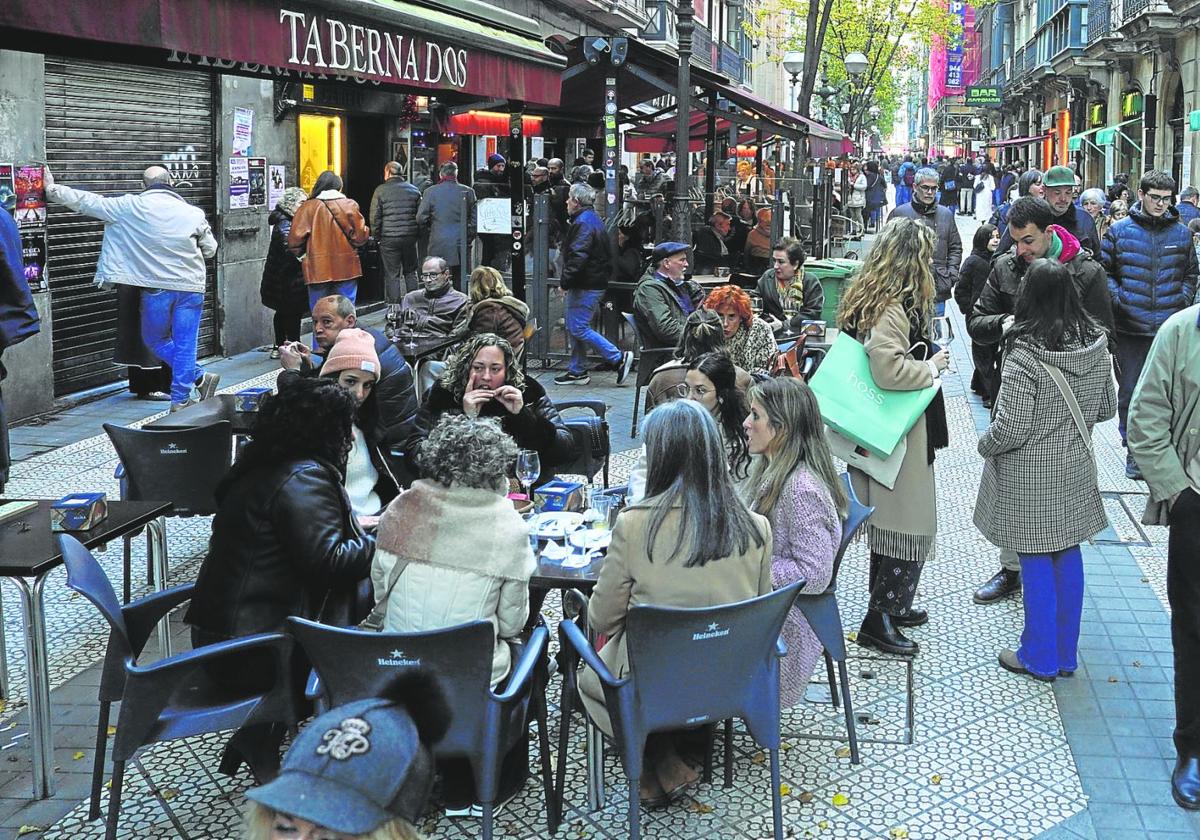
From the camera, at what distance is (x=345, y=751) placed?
7.13 feet

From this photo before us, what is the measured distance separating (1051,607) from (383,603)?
3.04m

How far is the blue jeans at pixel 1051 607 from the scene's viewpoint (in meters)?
5.87

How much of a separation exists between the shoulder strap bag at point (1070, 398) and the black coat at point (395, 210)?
10.7 metres

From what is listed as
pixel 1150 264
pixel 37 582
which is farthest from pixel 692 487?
pixel 1150 264

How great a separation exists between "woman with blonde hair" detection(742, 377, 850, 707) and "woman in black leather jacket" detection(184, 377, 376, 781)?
1.51m

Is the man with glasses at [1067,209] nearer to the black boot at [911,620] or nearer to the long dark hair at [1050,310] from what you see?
the black boot at [911,620]

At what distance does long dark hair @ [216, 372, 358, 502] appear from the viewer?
14.8 ft

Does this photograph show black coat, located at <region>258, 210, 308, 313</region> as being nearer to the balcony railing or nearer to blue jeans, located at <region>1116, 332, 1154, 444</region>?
blue jeans, located at <region>1116, 332, 1154, 444</region>

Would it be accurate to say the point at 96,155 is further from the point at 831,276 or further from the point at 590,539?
the point at 590,539

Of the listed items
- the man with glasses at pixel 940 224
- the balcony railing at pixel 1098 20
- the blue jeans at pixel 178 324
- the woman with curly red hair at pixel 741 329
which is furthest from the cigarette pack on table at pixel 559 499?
the balcony railing at pixel 1098 20

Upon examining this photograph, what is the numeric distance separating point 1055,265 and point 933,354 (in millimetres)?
738

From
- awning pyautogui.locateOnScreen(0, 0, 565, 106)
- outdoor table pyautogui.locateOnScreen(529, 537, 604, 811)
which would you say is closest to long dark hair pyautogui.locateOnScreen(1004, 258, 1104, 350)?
outdoor table pyautogui.locateOnScreen(529, 537, 604, 811)

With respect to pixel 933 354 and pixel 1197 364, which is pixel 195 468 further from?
pixel 1197 364

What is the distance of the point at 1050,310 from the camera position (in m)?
5.70
